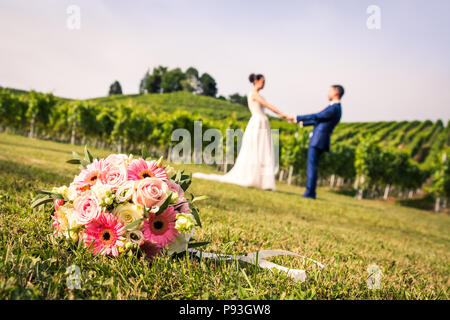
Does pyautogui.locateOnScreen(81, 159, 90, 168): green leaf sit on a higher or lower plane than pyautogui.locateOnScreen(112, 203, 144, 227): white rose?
higher

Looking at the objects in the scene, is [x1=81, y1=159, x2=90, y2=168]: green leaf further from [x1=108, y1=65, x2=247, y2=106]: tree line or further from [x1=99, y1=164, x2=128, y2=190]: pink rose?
[x1=108, y1=65, x2=247, y2=106]: tree line

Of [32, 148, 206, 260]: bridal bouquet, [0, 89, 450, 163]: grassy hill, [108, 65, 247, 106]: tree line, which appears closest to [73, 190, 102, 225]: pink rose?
[32, 148, 206, 260]: bridal bouquet

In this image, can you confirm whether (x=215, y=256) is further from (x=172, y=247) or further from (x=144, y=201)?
(x=144, y=201)

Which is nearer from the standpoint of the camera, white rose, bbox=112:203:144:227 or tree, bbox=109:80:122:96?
white rose, bbox=112:203:144:227

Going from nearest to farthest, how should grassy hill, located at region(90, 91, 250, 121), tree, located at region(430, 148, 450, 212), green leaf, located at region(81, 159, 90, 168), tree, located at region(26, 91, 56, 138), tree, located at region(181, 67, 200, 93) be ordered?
green leaf, located at region(81, 159, 90, 168) → tree, located at region(430, 148, 450, 212) → tree, located at region(26, 91, 56, 138) → grassy hill, located at region(90, 91, 250, 121) → tree, located at region(181, 67, 200, 93)

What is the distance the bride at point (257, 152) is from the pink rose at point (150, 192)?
8810 mm

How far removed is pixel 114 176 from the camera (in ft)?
6.20

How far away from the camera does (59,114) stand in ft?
154

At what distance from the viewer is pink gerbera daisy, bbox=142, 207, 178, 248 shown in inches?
72.7

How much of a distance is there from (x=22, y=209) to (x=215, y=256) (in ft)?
6.30

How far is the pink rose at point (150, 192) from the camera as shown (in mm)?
1741

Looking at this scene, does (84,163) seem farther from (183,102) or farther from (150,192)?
(183,102)

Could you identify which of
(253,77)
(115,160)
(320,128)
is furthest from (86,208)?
(253,77)
